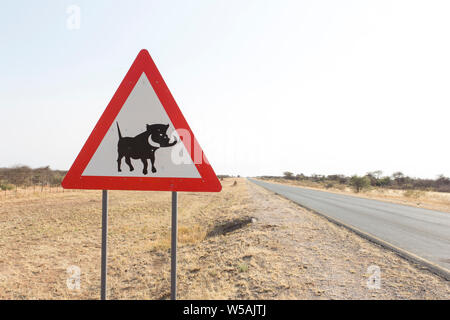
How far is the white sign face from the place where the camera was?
189 centimetres

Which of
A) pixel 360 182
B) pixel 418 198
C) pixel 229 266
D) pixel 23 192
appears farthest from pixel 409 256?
pixel 360 182

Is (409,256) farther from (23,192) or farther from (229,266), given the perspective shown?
(23,192)

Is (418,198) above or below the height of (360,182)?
below

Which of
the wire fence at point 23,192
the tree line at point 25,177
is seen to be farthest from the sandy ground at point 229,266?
the tree line at point 25,177

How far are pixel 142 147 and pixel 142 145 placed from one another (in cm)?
2

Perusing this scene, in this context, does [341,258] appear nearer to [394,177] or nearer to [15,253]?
[15,253]

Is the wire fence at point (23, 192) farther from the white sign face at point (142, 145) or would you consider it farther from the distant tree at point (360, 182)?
the distant tree at point (360, 182)

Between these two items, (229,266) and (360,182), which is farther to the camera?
(360,182)

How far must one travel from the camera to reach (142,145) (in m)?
1.84

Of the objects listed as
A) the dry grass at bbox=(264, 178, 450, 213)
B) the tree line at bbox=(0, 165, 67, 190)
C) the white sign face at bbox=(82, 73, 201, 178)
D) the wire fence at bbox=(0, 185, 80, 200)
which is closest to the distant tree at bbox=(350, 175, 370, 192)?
the dry grass at bbox=(264, 178, 450, 213)

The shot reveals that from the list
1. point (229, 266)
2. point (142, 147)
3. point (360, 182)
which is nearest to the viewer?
point (142, 147)

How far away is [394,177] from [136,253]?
243 ft

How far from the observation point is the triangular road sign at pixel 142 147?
6.22 ft
